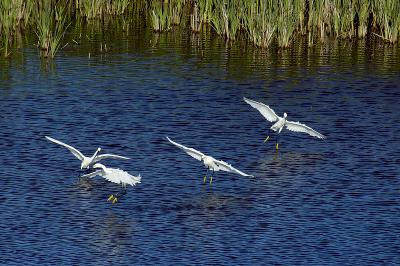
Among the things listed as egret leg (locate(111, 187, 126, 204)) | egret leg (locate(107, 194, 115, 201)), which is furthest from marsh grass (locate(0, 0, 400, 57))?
egret leg (locate(107, 194, 115, 201))

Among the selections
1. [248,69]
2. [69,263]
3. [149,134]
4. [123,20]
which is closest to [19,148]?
[149,134]

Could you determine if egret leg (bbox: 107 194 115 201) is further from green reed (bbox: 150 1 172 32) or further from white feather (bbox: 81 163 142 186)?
green reed (bbox: 150 1 172 32)

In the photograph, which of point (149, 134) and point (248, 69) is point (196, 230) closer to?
point (149, 134)

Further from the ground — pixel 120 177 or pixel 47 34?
pixel 47 34

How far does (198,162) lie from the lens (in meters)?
18.9

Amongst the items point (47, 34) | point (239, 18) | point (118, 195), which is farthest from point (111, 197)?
point (239, 18)

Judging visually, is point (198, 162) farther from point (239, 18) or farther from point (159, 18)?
point (159, 18)

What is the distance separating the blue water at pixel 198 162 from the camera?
14625 millimetres

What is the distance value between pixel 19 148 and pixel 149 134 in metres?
2.49

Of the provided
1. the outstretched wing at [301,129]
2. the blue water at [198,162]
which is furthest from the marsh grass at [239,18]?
the outstretched wing at [301,129]

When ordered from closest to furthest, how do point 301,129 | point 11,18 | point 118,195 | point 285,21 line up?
1. point 118,195
2. point 301,129
3. point 11,18
4. point 285,21

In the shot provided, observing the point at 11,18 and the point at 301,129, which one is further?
the point at 11,18

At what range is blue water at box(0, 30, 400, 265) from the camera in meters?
14.6

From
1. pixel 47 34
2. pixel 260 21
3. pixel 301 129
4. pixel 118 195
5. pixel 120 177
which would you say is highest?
pixel 260 21
